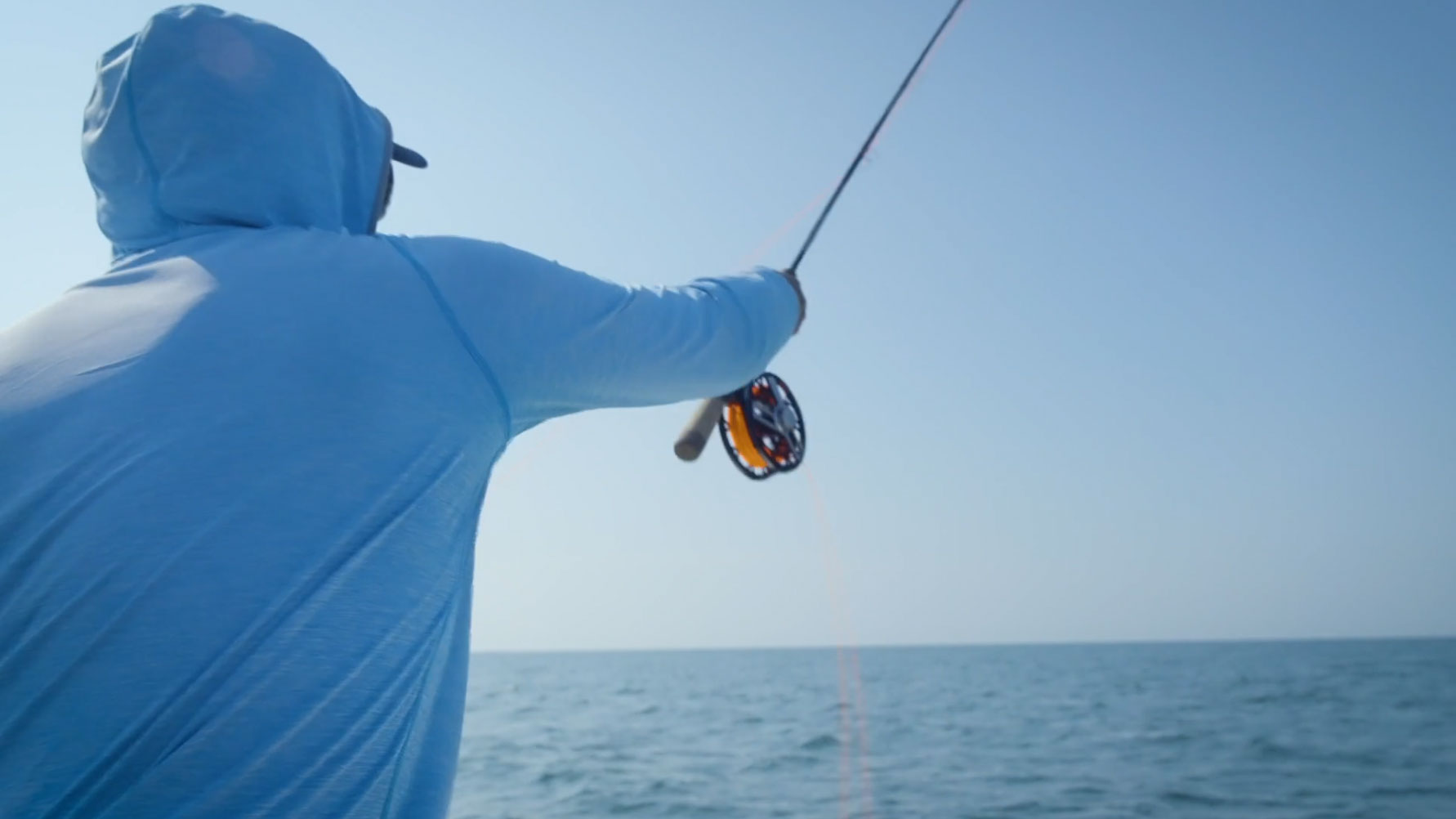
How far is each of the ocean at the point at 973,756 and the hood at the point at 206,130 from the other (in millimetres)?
3058

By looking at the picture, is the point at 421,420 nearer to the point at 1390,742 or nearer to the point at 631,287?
the point at 631,287

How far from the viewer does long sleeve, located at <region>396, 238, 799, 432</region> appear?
40.4 inches

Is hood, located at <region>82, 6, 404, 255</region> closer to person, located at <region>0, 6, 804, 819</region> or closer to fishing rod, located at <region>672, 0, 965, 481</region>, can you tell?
person, located at <region>0, 6, 804, 819</region>

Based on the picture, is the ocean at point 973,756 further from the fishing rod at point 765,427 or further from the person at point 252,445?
the person at point 252,445

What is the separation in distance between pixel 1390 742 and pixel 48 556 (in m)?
17.8

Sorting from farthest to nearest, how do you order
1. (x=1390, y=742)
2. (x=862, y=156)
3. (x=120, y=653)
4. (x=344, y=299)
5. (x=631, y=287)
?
(x=1390, y=742) < (x=862, y=156) < (x=631, y=287) < (x=344, y=299) < (x=120, y=653)

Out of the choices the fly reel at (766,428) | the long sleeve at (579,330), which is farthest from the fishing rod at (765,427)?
the long sleeve at (579,330)

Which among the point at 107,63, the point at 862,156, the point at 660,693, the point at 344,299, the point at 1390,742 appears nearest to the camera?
the point at 344,299

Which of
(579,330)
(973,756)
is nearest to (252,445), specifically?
(579,330)

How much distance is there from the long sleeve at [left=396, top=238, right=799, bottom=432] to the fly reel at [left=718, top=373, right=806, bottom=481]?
126 cm

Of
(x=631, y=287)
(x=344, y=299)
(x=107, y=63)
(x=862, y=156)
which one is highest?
(x=862, y=156)

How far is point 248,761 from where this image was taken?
79 cm

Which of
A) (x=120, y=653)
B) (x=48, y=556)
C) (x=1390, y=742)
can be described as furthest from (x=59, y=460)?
(x=1390, y=742)

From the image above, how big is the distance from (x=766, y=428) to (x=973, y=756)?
11874 mm
